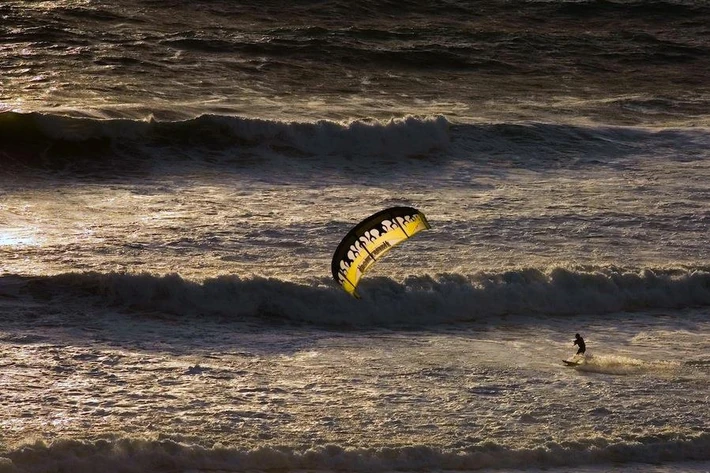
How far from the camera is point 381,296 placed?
45.2ft

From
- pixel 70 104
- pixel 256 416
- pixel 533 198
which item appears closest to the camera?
pixel 256 416

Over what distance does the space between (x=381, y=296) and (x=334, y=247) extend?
4.95 feet

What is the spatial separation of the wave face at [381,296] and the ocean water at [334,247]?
1.3 inches

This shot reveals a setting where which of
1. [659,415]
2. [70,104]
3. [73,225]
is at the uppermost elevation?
[70,104]

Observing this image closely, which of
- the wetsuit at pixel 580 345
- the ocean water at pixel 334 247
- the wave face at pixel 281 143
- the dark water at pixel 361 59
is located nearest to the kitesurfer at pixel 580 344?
the wetsuit at pixel 580 345

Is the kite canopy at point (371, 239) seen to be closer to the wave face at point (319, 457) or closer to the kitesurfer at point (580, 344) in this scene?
the wave face at point (319, 457)

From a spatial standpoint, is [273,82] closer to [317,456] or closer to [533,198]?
[533,198]

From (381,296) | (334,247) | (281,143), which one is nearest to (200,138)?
(281,143)

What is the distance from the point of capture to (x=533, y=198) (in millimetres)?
17484

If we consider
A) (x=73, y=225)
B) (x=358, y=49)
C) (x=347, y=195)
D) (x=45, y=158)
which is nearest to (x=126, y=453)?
(x=73, y=225)

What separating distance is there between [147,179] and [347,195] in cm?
312

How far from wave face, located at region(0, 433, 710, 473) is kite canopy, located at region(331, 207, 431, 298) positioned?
1.40m

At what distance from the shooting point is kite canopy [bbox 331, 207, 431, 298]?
32.8 ft

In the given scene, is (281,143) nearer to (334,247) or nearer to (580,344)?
(334,247)
